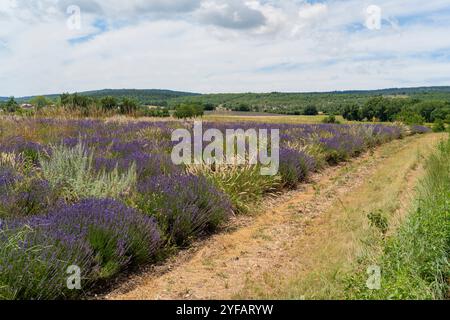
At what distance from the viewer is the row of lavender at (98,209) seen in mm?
3238

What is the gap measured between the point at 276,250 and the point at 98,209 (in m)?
2.11

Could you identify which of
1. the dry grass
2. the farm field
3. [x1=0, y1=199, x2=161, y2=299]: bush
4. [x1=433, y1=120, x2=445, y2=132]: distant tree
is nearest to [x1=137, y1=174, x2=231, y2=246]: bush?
[x1=0, y1=199, x2=161, y2=299]: bush

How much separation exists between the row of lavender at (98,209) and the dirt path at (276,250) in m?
0.31

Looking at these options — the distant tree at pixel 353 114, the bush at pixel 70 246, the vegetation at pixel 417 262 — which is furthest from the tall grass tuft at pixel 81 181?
the distant tree at pixel 353 114

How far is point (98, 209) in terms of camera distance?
4145 mm

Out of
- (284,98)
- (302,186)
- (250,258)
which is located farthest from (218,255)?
(284,98)

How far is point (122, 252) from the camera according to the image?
386cm

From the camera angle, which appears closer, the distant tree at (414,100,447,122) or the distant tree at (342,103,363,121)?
the distant tree at (414,100,447,122)

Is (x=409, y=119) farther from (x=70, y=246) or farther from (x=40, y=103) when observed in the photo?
(x=70, y=246)

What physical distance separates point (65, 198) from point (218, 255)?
2.00 m

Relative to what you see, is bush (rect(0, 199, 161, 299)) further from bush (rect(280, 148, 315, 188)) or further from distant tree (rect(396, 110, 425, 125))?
distant tree (rect(396, 110, 425, 125))

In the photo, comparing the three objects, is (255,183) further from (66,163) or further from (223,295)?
(223,295)

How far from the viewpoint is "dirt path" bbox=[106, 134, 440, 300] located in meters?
3.79

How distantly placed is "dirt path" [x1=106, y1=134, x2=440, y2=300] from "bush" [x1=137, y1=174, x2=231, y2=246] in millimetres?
248
